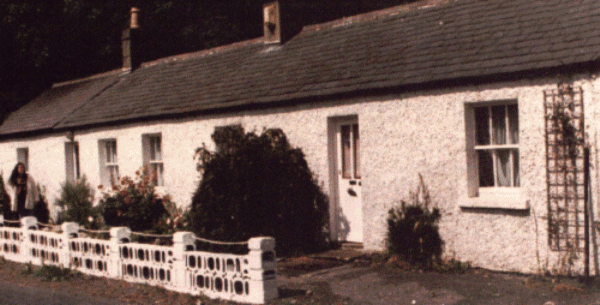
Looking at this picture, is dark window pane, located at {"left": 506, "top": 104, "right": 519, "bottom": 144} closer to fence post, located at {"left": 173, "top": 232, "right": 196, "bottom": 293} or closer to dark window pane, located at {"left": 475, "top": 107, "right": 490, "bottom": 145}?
dark window pane, located at {"left": 475, "top": 107, "right": 490, "bottom": 145}

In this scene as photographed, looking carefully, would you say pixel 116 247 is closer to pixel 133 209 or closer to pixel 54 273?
pixel 54 273

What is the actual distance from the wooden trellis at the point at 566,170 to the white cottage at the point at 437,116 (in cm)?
2

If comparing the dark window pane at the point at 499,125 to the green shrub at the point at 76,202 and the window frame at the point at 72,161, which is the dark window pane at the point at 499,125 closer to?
the green shrub at the point at 76,202

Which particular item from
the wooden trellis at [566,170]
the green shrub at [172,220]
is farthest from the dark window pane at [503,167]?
the green shrub at [172,220]

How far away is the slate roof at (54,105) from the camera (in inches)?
725

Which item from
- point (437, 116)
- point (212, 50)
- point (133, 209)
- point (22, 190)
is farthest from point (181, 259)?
point (212, 50)

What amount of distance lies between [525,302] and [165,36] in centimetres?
2170

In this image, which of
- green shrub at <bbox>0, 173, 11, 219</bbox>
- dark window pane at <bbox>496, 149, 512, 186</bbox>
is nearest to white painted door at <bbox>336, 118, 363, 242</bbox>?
dark window pane at <bbox>496, 149, 512, 186</bbox>

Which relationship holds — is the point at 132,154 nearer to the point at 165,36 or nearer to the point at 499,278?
the point at 499,278

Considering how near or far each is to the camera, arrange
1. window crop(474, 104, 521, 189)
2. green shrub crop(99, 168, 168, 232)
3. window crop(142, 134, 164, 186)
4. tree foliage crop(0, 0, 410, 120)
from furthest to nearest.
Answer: tree foliage crop(0, 0, 410, 120), window crop(142, 134, 164, 186), green shrub crop(99, 168, 168, 232), window crop(474, 104, 521, 189)

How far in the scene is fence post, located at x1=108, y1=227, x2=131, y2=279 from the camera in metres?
9.49

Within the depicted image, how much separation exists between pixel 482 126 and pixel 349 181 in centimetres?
269

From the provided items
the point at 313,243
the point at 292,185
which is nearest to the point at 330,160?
the point at 292,185

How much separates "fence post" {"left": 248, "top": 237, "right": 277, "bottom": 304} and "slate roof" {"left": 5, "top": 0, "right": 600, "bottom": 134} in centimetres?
374
